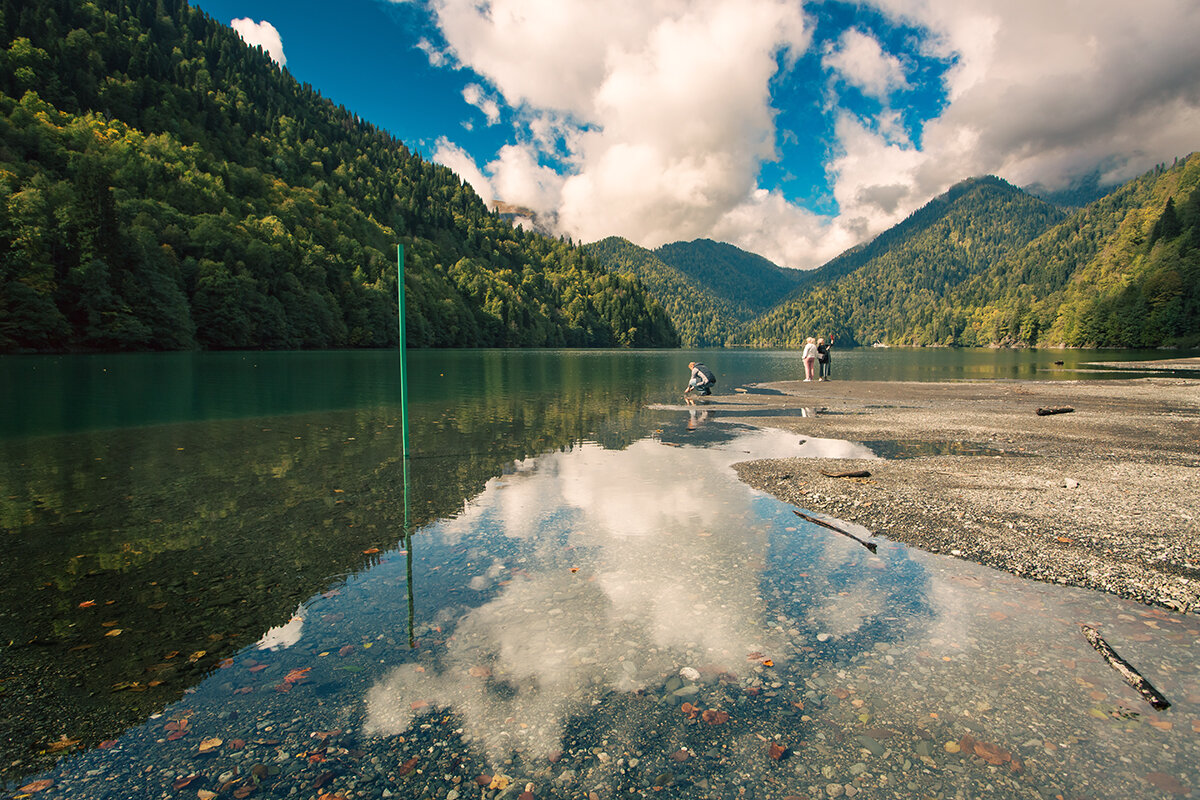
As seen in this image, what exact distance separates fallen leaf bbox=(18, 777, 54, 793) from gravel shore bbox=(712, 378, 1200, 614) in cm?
939

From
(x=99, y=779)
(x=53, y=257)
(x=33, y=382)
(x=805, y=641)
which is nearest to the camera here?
(x=99, y=779)

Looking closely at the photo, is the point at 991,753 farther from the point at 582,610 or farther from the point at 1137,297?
the point at 1137,297

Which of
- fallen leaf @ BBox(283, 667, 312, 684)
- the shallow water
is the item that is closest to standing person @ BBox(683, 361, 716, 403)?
the shallow water

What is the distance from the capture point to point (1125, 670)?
15.8ft

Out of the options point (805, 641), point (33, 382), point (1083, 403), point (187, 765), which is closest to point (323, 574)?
point (187, 765)

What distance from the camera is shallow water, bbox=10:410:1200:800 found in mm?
3811

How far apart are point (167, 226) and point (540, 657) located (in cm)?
11414

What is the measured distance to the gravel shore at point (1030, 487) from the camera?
737cm

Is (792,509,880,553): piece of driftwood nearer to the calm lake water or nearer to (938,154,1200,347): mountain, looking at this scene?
the calm lake water

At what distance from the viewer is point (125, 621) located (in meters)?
5.90

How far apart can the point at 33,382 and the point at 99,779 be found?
1645 inches

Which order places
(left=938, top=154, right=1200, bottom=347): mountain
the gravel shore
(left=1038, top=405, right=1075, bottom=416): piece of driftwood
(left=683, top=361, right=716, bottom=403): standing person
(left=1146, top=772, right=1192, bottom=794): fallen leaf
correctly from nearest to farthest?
(left=1146, top=772, right=1192, bottom=794): fallen leaf
the gravel shore
(left=1038, top=405, right=1075, bottom=416): piece of driftwood
(left=683, top=361, right=716, bottom=403): standing person
(left=938, top=154, right=1200, bottom=347): mountain

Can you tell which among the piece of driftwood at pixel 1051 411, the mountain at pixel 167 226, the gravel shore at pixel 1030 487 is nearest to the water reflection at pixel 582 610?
the gravel shore at pixel 1030 487

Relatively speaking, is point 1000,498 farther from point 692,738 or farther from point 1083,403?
point 1083,403
